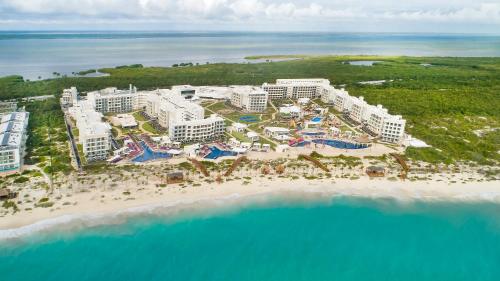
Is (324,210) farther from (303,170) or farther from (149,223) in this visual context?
(149,223)

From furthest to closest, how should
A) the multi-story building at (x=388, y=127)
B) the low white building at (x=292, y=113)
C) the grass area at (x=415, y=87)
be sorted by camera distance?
1. the low white building at (x=292, y=113)
2. the grass area at (x=415, y=87)
3. the multi-story building at (x=388, y=127)

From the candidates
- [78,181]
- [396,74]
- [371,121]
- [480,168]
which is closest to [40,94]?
[78,181]

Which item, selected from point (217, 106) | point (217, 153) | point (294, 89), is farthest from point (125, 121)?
point (294, 89)

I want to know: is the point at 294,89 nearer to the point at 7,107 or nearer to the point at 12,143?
the point at 7,107

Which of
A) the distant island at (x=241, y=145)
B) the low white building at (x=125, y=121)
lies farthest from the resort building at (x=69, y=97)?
the low white building at (x=125, y=121)

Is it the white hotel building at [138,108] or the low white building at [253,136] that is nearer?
the white hotel building at [138,108]

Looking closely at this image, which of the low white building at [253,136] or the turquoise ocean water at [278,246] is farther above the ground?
the low white building at [253,136]

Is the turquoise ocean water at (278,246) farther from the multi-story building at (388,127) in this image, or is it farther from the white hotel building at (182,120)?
the multi-story building at (388,127)
